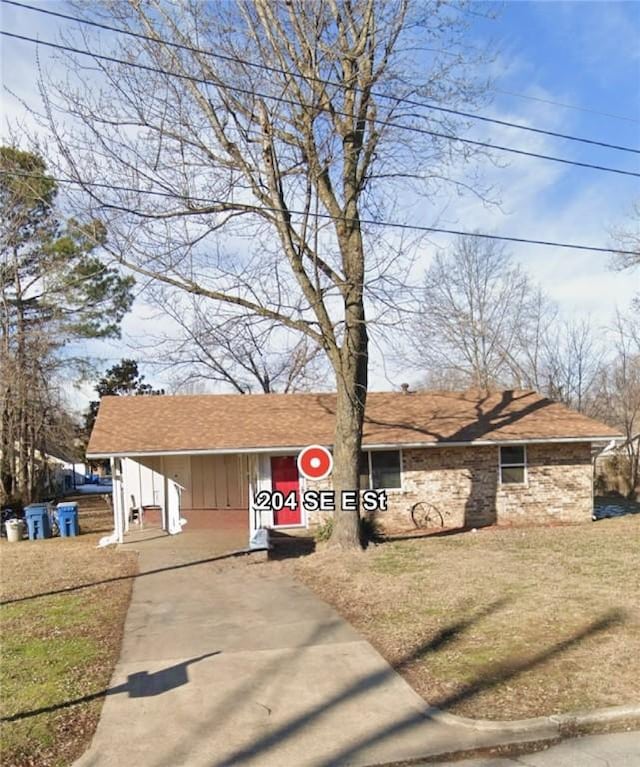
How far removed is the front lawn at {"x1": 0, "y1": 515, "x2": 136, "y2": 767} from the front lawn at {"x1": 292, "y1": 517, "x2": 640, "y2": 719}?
2769mm

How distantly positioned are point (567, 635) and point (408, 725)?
9.35 ft

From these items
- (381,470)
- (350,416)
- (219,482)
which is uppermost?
(350,416)

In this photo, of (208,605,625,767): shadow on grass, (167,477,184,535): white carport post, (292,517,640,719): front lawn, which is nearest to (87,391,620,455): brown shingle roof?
(167,477,184,535): white carport post

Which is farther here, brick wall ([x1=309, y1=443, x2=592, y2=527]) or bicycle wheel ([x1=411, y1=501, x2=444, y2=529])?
brick wall ([x1=309, y1=443, x2=592, y2=527])

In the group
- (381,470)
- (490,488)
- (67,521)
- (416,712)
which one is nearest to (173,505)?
(67,521)

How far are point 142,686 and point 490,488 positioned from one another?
14.0 meters

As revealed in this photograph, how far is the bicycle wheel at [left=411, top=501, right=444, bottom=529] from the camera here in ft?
59.5

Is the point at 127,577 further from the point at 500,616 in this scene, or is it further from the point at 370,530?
the point at 500,616

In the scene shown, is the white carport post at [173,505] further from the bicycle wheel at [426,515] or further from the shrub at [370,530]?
the bicycle wheel at [426,515]

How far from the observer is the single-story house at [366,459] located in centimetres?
1778

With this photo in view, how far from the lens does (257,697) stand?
5754 millimetres

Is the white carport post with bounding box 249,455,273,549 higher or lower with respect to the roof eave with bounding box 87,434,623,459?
lower

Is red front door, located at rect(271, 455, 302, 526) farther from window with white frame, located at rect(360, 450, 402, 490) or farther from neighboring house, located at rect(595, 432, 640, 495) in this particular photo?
neighboring house, located at rect(595, 432, 640, 495)

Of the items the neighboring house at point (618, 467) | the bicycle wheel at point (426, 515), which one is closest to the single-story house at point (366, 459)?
the bicycle wheel at point (426, 515)
